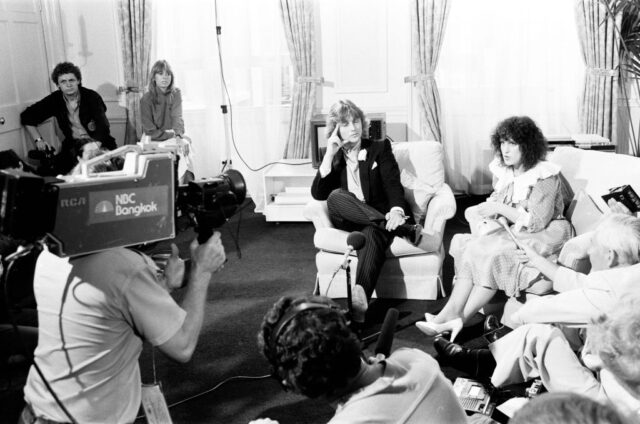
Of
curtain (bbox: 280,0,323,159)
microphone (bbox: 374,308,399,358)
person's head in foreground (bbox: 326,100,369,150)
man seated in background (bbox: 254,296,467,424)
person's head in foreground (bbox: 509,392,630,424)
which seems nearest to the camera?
person's head in foreground (bbox: 509,392,630,424)

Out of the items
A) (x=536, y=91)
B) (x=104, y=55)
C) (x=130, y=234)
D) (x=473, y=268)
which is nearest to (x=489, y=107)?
(x=536, y=91)

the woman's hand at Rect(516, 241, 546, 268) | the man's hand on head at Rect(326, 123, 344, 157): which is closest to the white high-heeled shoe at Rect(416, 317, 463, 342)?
the woman's hand at Rect(516, 241, 546, 268)

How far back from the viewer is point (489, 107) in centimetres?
561

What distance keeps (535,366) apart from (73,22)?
4.79 meters

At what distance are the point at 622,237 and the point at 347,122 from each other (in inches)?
67.1

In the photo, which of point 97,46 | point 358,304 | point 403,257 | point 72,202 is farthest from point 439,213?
point 97,46

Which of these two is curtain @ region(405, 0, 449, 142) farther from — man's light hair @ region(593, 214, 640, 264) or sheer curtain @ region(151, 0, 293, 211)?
man's light hair @ region(593, 214, 640, 264)

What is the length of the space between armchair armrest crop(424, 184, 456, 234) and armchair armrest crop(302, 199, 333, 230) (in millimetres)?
533

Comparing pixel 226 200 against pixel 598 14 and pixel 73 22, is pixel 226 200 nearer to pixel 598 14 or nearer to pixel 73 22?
pixel 598 14

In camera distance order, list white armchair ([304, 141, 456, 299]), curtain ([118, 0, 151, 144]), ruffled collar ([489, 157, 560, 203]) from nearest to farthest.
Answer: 1. ruffled collar ([489, 157, 560, 203])
2. white armchair ([304, 141, 456, 299])
3. curtain ([118, 0, 151, 144])

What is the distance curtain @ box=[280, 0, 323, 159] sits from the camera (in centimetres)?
554

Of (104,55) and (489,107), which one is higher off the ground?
(104,55)

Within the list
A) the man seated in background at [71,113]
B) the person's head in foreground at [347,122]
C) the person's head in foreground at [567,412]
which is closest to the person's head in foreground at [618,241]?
the person's head in foreground at [347,122]

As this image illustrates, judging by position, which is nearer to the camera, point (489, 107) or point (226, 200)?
point (226, 200)
